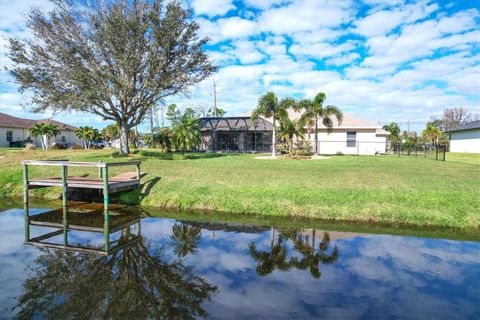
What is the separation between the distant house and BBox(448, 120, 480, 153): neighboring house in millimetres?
11880

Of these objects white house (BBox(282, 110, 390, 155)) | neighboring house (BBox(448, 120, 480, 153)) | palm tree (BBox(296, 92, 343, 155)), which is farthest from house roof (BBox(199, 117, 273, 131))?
neighboring house (BBox(448, 120, 480, 153))

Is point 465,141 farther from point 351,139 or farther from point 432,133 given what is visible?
point 351,139

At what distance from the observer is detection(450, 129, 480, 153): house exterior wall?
121ft

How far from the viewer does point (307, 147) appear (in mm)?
24812

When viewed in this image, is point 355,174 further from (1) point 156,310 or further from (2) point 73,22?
(2) point 73,22

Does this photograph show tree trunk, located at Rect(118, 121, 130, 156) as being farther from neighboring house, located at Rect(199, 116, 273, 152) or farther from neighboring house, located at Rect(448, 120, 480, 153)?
neighboring house, located at Rect(448, 120, 480, 153)

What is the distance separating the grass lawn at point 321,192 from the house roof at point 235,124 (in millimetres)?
16786

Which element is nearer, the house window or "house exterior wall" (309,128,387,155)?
"house exterior wall" (309,128,387,155)

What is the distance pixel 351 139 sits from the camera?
31.5 metres

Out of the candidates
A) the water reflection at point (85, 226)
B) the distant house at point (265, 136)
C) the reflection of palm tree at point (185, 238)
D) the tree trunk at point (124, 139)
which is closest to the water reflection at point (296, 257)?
the reflection of palm tree at point (185, 238)

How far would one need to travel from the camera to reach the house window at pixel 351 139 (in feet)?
103

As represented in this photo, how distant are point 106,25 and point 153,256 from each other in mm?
17039

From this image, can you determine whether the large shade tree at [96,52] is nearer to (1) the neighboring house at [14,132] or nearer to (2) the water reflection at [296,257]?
(2) the water reflection at [296,257]

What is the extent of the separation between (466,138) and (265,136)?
2468cm
